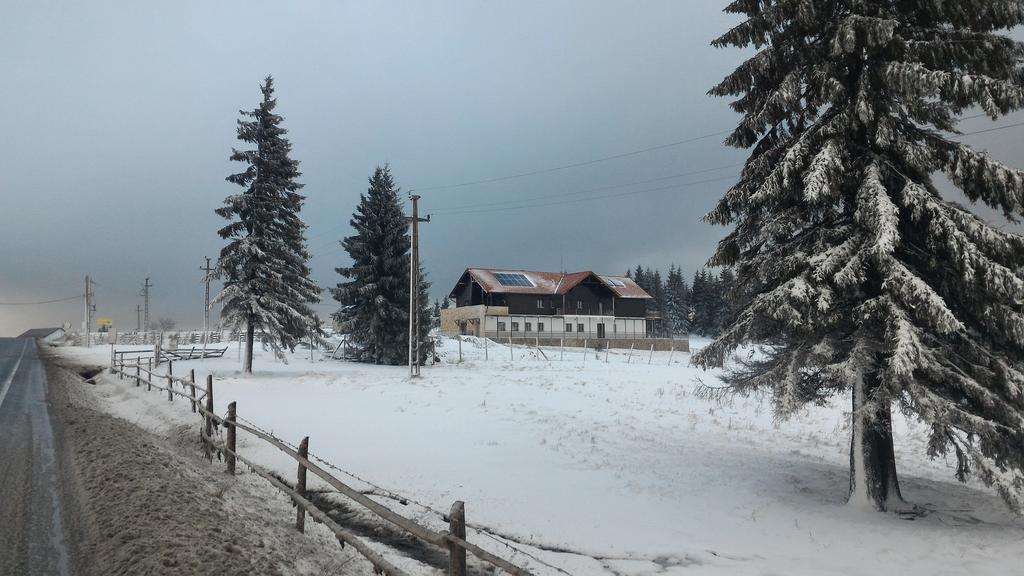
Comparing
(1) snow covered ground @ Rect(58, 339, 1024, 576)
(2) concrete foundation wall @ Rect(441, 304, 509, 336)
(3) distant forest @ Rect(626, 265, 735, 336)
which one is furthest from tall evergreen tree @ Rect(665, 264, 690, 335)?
(1) snow covered ground @ Rect(58, 339, 1024, 576)

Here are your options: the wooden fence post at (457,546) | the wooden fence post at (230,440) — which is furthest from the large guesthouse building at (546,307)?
the wooden fence post at (457,546)

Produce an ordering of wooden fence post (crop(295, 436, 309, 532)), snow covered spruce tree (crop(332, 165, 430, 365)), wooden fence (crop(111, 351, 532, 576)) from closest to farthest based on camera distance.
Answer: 1. wooden fence (crop(111, 351, 532, 576))
2. wooden fence post (crop(295, 436, 309, 532))
3. snow covered spruce tree (crop(332, 165, 430, 365))

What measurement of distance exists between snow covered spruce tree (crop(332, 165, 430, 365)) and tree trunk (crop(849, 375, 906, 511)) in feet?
93.1

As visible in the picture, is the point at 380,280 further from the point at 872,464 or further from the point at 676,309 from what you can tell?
the point at 676,309

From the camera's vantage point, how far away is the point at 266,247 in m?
29.2

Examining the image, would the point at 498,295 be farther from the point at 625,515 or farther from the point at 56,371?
the point at 625,515

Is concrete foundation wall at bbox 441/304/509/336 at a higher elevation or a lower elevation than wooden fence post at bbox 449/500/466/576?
higher

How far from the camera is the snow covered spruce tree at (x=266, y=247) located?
1121 inches

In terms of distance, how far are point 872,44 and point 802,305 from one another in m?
4.37

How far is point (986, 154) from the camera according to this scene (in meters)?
9.10

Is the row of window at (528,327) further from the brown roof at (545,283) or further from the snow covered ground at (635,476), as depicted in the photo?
the snow covered ground at (635,476)

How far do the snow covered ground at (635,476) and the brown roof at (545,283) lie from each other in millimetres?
41149

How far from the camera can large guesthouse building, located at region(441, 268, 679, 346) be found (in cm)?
6450

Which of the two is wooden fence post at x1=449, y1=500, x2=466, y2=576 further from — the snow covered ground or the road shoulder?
the snow covered ground
